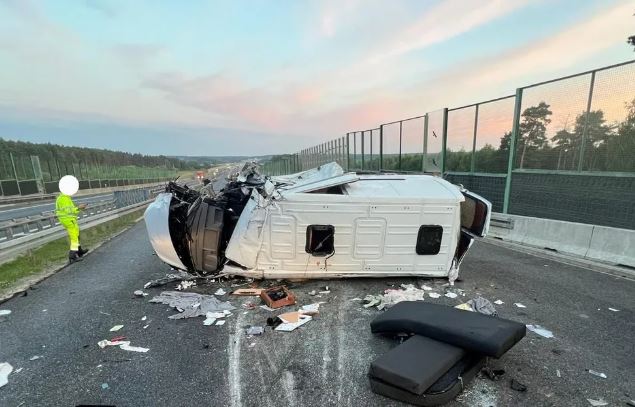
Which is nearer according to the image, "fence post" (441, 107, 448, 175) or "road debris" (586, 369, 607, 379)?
"road debris" (586, 369, 607, 379)

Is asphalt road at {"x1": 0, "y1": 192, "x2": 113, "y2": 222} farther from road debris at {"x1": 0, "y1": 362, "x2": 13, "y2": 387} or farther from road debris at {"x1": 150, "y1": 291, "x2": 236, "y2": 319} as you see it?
road debris at {"x1": 0, "y1": 362, "x2": 13, "y2": 387}

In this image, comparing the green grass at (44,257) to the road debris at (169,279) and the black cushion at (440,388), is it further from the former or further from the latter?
the black cushion at (440,388)

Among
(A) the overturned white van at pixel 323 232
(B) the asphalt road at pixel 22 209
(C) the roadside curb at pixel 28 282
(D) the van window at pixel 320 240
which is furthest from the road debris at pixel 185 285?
(B) the asphalt road at pixel 22 209

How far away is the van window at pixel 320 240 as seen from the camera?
4473 millimetres

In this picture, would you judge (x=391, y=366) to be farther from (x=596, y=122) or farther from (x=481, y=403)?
(x=596, y=122)

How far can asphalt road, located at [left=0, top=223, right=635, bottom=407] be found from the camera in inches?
99.1

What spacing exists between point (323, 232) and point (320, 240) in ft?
0.42

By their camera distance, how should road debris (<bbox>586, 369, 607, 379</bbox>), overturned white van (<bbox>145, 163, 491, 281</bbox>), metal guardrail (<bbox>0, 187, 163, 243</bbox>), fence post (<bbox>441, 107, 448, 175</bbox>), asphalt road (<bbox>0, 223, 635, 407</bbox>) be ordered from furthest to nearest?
fence post (<bbox>441, 107, 448, 175</bbox>), metal guardrail (<bbox>0, 187, 163, 243</bbox>), overturned white van (<bbox>145, 163, 491, 281</bbox>), road debris (<bbox>586, 369, 607, 379</bbox>), asphalt road (<bbox>0, 223, 635, 407</bbox>)

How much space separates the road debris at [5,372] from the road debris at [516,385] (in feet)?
14.2

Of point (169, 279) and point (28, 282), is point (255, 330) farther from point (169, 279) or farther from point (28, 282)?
point (28, 282)

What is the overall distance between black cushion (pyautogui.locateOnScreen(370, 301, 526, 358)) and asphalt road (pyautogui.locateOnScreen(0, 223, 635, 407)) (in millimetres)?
274

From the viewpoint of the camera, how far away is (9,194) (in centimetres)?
2259

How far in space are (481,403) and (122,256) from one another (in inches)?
277

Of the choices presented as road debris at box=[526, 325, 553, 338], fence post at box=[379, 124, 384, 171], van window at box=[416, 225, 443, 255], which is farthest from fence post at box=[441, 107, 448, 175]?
road debris at box=[526, 325, 553, 338]
